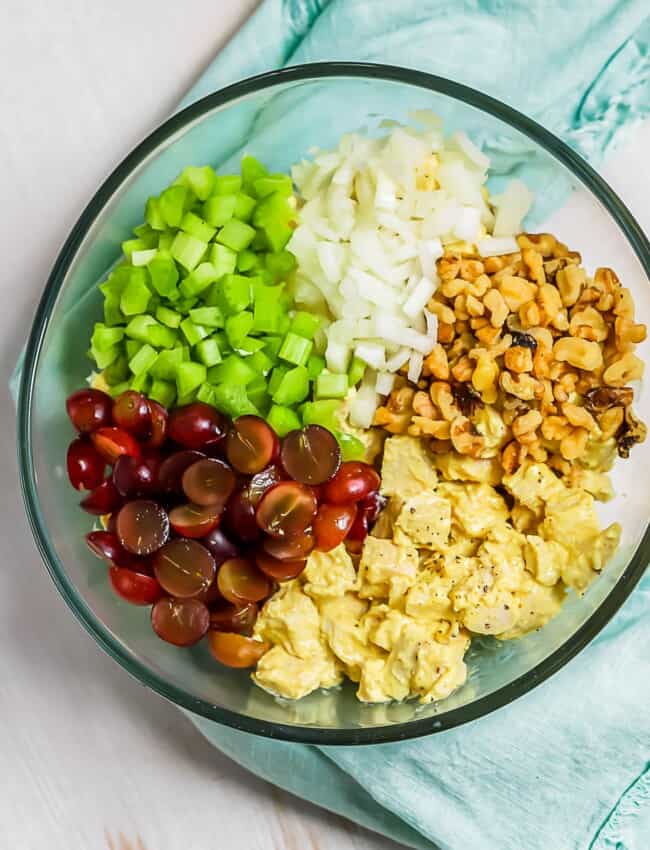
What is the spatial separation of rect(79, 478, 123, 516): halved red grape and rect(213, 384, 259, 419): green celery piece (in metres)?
0.19

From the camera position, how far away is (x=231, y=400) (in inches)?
55.6

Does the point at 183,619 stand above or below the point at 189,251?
below

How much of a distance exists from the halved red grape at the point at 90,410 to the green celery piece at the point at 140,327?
0.34 ft

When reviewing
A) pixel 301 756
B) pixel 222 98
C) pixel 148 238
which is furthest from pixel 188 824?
pixel 222 98

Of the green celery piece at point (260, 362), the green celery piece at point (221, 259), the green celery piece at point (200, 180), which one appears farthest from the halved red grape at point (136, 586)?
the green celery piece at point (200, 180)

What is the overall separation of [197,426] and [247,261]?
0.28 meters

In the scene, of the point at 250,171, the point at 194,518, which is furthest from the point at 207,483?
the point at 250,171

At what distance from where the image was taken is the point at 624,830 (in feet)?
5.22

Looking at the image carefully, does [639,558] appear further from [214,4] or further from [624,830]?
[214,4]

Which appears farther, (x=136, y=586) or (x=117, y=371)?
(x=117, y=371)

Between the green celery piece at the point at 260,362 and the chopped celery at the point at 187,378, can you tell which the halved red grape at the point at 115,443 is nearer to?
the chopped celery at the point at 187,378

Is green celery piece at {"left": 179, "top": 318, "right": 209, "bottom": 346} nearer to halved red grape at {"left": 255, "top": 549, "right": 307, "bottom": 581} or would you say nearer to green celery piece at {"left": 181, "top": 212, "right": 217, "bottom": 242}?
green celery piece at {"left": 181, "top": 212, "right": 217, "bottom": 242}

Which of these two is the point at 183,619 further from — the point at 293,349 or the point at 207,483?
the point at 293,349

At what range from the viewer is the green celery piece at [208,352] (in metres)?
1.44
